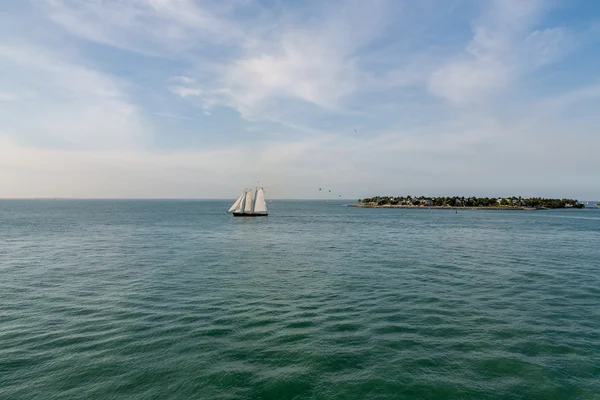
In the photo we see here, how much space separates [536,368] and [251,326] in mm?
16359

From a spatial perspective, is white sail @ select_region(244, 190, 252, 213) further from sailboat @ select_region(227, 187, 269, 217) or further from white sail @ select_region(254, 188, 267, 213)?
white sail @ select_region(254, 188, 267, 213)

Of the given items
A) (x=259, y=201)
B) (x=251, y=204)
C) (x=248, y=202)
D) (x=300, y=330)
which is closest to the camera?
(x=300, y=330)

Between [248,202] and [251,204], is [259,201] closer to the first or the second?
[251,204]

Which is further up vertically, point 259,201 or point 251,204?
point 259,201

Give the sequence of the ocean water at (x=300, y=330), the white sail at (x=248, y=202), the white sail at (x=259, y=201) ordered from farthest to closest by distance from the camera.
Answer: the white sail at (x=259, y=201) < the white sail at (x=248, y=202) < the ocean water at (x=300, y=330)

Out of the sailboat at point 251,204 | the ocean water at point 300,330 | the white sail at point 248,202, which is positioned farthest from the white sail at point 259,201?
the ocean water at point 300,330

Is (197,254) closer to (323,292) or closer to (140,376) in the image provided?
(323,292)

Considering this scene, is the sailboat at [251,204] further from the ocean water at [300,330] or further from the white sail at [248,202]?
the ocean water at [300,330]

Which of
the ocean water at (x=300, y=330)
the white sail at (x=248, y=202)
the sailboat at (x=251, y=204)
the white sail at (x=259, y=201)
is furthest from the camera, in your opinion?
the white sail at (x=259, y=201)

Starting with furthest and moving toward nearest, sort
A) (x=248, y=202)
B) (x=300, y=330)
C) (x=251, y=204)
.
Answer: (x=251, y=204), (x=248, y=202), (x=300, y=330)

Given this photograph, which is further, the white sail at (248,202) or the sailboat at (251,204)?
the white sail at (248,202)

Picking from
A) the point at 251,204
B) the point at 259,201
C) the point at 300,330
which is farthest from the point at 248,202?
the point at 300,330

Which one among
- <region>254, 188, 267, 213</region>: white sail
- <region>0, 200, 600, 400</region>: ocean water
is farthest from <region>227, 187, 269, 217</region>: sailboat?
<region>0, 200, 600, 400</region>: ocean water

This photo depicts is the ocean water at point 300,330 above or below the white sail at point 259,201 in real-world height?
below
